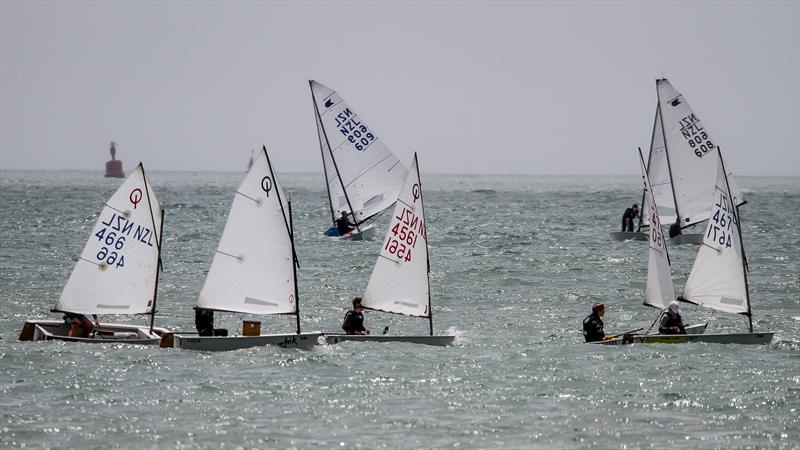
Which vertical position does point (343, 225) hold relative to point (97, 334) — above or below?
above

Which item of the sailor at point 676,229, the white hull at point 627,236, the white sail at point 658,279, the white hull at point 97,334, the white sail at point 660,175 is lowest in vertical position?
the white hull at point 97,334

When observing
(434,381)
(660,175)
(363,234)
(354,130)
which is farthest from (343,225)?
(434,381)

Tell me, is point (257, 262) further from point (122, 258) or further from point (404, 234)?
point (404, 234)

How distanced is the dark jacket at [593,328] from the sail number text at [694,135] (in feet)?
87.6

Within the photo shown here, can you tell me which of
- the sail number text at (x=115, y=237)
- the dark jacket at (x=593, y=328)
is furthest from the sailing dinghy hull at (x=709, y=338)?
the sail number text at (x=115, y=237)

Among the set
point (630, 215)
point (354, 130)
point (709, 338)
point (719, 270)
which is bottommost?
point (709, 338)

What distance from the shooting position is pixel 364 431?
66.9 feet

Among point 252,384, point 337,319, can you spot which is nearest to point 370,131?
point 337,319

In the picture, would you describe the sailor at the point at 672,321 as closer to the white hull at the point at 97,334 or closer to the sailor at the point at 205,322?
the sailor at the point at 205,322

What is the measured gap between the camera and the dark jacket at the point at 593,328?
29047 millimetres

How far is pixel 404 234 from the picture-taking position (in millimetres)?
29891

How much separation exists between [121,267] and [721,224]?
575 inches

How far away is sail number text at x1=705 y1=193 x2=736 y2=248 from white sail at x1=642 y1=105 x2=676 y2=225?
2345cm

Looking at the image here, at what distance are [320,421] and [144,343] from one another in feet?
25.5
